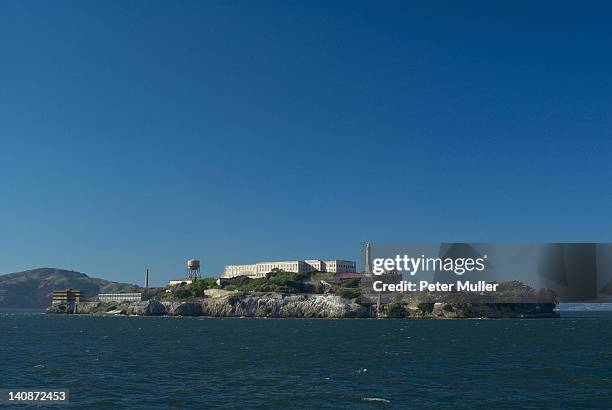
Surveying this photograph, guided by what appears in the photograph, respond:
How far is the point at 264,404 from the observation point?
183 feet

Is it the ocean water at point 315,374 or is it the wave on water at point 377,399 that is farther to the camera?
the ocean water at point 315,374

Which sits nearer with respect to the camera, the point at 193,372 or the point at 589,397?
the point at 589,397

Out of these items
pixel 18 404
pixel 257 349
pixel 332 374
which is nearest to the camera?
pixel 18 404

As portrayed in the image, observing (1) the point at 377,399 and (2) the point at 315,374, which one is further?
(2) the point at 315,374

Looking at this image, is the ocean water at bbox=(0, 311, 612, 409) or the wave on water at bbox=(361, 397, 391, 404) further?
the ocean water at bbox=(0, 311, 612, 409)

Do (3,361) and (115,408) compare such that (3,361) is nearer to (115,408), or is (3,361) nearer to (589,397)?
(115,408)

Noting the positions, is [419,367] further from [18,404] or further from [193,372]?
A: [18,404]

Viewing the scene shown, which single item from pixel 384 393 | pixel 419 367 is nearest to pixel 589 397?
pixel 384 393

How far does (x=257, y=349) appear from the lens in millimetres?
109938

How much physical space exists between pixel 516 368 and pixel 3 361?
72.8m

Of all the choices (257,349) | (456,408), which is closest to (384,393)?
(456,408)

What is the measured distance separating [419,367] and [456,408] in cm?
2871

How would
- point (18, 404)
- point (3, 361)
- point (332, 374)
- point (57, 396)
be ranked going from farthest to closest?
→ point (3, 361)
point (332, 374)
point (57, 396)
point (18, 404)

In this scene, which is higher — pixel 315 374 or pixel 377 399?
pixel 315 374
